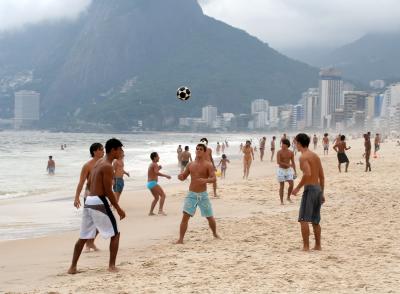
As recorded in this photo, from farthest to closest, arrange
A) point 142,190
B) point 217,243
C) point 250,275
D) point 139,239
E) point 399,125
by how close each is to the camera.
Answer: point 399,125
point 142,190
point 139,239
point 217,243
point 250,275

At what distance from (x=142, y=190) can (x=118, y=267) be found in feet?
36.2

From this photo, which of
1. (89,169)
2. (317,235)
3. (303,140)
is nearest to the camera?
(303,140)

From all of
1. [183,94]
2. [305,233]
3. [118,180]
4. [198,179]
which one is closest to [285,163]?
[183,94]

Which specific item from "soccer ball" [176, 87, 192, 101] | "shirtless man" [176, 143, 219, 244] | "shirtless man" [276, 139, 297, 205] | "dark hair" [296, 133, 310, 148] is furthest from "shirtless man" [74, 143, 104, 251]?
"shirtless man" [276, 139, 297, 205]

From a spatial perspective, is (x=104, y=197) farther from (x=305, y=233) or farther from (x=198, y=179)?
(x=305, y=233)

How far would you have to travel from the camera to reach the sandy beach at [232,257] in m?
5.56

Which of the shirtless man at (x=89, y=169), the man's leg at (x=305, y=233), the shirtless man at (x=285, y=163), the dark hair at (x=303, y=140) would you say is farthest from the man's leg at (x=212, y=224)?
the shirtless man at (x=285, y=163)

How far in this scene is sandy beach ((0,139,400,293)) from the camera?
5562 mm

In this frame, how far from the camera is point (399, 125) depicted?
162 meters

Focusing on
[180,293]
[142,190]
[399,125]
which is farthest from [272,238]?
[399,125]

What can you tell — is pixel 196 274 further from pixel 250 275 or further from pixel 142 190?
pixel 142 190

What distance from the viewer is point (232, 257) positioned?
6.80m

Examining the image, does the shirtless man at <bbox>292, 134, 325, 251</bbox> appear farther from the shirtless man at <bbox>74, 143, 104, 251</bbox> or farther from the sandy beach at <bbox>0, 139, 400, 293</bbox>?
the shirtless man at <bbox>74, 143, 104, 251</bbox>

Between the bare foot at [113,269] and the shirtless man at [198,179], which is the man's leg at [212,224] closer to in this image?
the shirtless man at [198,179]
